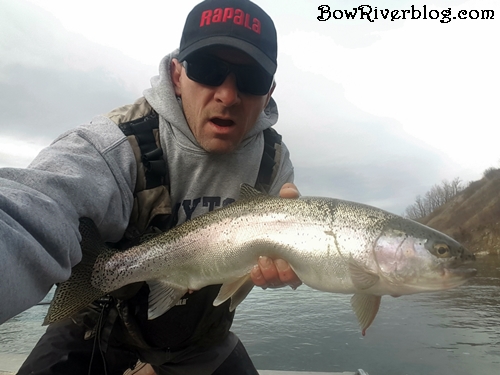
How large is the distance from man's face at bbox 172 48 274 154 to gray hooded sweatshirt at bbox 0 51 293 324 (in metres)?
0.13

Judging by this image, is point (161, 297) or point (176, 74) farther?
point (176, 74)

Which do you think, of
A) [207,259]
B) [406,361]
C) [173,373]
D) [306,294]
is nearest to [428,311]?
[306,294]

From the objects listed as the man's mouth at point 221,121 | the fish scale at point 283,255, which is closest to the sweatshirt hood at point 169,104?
the man's mouth at point 221,121

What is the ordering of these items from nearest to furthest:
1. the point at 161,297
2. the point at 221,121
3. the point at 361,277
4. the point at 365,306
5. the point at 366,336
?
the point at 361,277 → the point at 365,306 → the point at 161,297 → the point at 221,121 → the point at 366,336

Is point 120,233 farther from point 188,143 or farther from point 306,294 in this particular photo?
point 306,294

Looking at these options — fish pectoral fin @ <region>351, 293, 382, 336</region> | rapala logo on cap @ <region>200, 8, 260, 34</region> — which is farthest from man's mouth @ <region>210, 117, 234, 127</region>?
fish pectoral fin @ <region>351, 293, 382, 336</region>

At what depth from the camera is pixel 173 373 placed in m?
3.68

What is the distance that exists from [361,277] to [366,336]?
6.52 metres

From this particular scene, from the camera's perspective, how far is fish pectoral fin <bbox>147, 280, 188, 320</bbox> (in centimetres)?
295

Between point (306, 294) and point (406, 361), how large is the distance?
317 inches

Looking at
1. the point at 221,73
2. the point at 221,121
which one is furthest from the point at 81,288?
the point at 221,73

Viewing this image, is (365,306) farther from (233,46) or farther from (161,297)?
(233,46)

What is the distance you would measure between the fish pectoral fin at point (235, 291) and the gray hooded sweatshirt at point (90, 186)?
0.76m

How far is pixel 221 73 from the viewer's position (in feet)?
9.96
